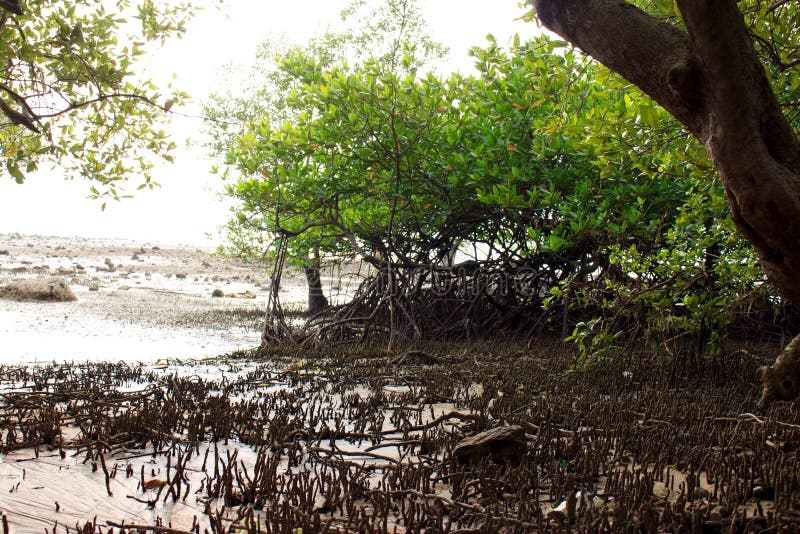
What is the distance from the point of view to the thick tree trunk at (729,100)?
2072 mm

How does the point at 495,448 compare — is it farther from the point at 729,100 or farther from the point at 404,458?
the point at 729,100

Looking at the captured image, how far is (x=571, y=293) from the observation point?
8438mm

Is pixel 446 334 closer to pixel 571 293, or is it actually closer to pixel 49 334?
pixel 571 293

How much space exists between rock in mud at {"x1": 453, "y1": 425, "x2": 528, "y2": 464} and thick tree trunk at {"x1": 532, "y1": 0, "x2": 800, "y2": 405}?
126 centimetres

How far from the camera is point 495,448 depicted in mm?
2721

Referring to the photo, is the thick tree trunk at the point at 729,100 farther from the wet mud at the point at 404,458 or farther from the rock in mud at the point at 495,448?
the rock in mud at the point at 495,448

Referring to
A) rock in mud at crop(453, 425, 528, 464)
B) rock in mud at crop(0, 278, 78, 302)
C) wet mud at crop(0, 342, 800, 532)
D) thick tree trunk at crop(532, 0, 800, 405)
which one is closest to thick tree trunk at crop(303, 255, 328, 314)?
rock in mud at crop(0, 278, 78, 302)

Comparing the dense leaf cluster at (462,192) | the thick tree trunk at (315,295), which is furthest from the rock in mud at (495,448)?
the thick tree trunk at (315,295)

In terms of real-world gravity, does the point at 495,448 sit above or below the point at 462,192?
below

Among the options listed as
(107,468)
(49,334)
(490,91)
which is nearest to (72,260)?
(49,334)

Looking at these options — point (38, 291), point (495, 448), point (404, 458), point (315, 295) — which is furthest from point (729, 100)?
point (38, 291)

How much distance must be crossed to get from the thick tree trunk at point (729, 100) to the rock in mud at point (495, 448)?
1.26 metres

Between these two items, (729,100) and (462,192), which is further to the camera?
(462,192)

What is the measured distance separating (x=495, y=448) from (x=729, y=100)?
1.70 metres
